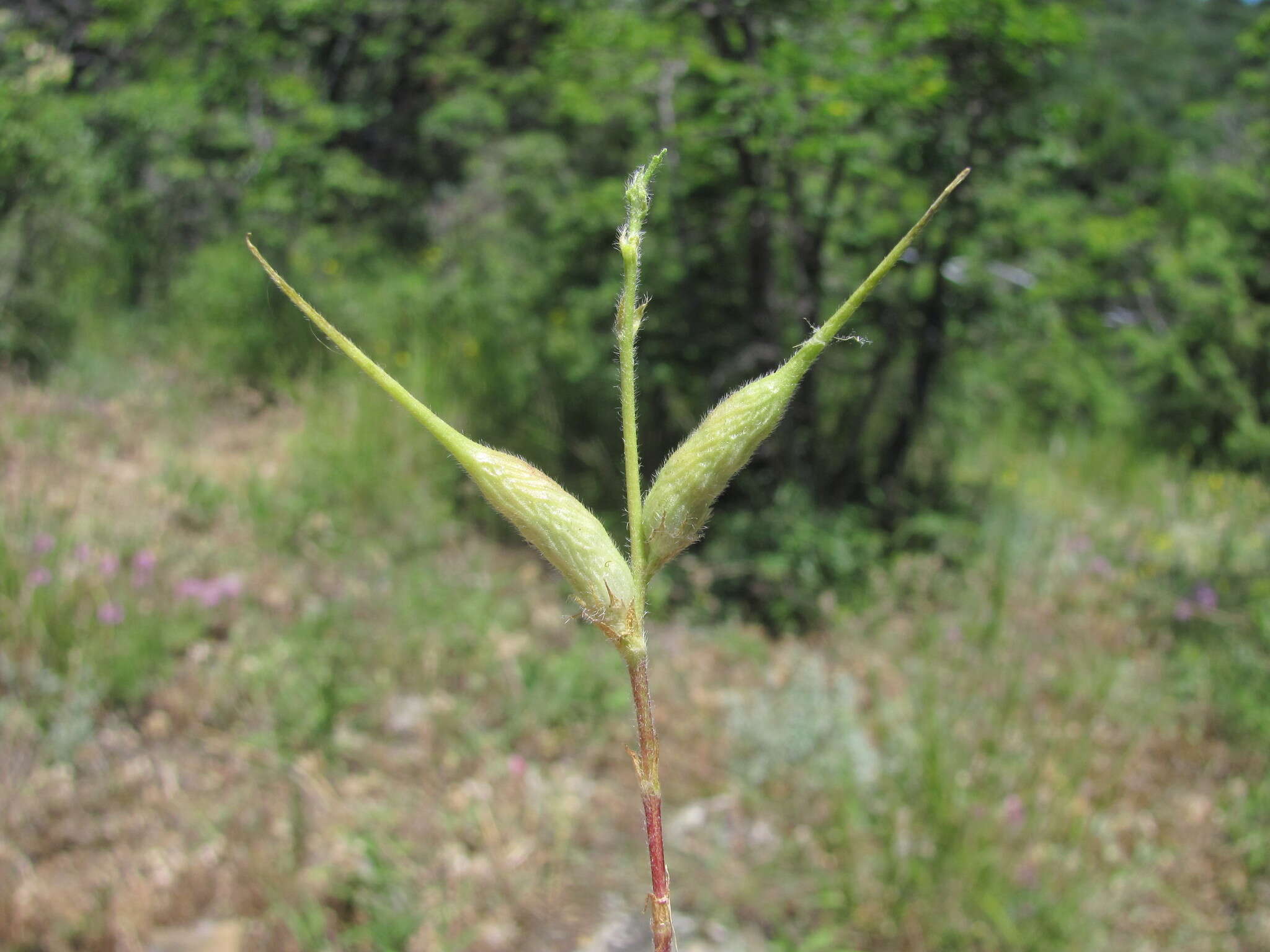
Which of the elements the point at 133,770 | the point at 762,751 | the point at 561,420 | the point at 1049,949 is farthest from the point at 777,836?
the point at 561,420

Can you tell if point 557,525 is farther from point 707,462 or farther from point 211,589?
point 211,589

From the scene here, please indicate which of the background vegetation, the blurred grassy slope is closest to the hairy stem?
the background vegetation

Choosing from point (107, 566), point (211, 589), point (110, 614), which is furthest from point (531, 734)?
point (107, 566)

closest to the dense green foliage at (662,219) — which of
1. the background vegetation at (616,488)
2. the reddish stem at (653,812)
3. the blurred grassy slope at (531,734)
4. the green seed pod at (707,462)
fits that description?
the background vegetation at (616,488)

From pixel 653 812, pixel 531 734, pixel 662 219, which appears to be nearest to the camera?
pixel 653 812

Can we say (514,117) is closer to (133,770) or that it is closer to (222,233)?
(222,233)

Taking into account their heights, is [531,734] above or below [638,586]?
below
